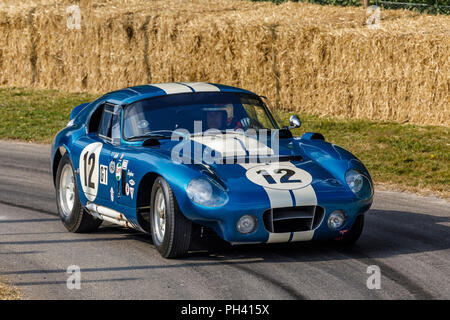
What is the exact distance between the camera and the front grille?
280 inches

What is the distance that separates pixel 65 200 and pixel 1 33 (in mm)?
14902

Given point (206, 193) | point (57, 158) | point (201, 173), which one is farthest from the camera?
point (57, 158)

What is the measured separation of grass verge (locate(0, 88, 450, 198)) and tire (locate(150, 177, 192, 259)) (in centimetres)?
495

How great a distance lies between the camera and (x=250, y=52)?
1847 cm

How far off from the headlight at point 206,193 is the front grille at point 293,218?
39 cm

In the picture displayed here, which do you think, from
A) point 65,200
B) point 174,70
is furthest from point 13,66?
point 65,200

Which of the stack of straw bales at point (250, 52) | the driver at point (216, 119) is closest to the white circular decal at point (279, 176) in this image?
the driver at point (216, 119)

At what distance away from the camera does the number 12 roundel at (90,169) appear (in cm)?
846

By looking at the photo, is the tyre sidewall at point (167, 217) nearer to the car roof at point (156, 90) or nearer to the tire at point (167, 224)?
the tire at point (167, 224)

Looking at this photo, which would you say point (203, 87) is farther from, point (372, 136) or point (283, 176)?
point (372, 136)

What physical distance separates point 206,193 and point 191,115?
1.58 metres
